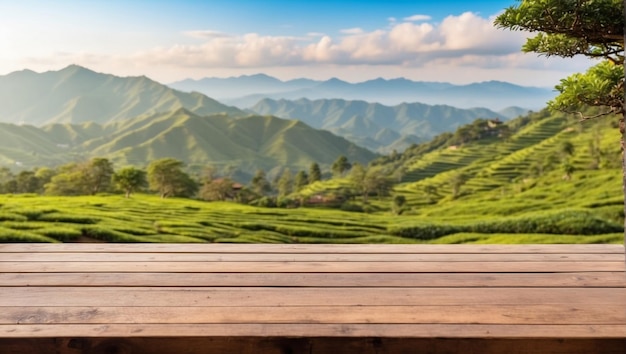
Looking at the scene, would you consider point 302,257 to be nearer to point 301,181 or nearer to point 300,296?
point 300,296

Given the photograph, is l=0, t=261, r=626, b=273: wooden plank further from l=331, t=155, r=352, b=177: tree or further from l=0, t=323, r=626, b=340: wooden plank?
l=331, t=155, r=352, b=177: tree

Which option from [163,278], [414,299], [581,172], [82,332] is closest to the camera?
[82,332]

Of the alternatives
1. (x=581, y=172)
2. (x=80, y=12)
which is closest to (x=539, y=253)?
(x=80, y=12)

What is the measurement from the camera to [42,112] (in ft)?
203

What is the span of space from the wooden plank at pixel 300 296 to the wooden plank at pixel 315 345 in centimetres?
24

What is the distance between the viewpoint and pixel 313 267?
1914 millimetres

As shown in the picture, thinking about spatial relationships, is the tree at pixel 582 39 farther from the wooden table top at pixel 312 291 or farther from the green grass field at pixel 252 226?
the green grass field at pixel 252 226

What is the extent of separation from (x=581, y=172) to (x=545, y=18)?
7952mm

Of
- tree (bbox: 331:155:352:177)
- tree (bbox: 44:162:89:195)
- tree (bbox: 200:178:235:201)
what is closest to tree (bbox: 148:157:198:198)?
tree (bbox: 200:178:235:201)

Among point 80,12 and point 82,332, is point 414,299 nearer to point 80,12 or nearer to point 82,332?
point 82,332

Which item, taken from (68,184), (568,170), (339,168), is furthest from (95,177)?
(339,168)

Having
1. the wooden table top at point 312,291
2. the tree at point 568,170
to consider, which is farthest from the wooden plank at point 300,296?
the tree at point 568,170

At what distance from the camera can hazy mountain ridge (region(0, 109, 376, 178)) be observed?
57.8m

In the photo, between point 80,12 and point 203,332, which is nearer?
point 203,332
